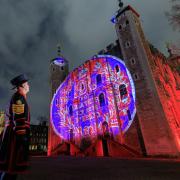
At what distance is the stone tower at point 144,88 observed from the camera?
14883 millimetres

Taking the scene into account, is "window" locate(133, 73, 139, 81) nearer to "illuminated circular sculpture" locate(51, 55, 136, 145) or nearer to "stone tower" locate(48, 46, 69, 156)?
"illuminated circular sculpture" locate(51, 55, 136, 145)

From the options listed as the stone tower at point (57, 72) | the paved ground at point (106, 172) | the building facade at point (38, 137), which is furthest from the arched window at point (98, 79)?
the building facade at point (38, 137)

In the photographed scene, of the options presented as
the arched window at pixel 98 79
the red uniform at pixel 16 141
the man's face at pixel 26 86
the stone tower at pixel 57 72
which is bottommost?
the red uniform at pixel 16 141

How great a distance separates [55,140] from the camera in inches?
1111

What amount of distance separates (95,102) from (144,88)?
317 inches

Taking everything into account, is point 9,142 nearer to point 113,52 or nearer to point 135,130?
point 135,130

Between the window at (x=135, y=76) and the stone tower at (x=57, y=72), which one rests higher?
the stone tower at (x=57, y=72)

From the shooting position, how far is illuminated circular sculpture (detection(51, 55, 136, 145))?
19.3 metres

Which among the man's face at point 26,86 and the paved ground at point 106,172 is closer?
the man's face at point 26,86

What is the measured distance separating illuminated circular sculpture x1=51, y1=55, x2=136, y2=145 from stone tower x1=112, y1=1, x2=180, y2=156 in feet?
3.93

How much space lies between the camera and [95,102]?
22.9 meters

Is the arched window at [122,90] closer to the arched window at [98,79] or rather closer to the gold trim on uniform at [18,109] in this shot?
the arched window at [98,79]

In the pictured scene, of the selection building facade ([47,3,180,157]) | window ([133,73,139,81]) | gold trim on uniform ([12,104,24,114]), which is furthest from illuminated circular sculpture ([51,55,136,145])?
gold trim on uniform ([12,104,24,114])

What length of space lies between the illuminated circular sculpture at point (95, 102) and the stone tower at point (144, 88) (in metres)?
1.20
